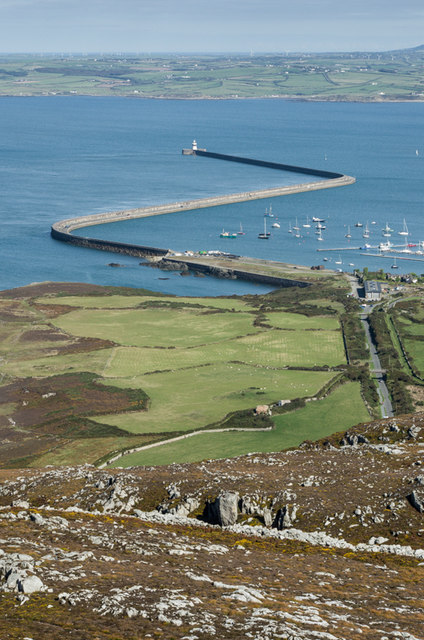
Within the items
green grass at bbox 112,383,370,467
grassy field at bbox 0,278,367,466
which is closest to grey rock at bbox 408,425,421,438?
green grass at bbox 112,383,370,467

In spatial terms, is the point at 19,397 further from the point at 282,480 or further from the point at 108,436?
the point at 282,480

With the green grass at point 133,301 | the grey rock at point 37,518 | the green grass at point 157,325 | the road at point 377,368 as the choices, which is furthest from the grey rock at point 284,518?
the green grass at point 133,301

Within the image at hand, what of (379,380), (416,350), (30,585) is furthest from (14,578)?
(416,350)

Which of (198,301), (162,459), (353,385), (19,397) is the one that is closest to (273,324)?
(198,301)

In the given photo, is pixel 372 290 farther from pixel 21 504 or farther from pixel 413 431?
pixel 21 504

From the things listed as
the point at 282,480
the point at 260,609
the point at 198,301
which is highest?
the point at 260,609

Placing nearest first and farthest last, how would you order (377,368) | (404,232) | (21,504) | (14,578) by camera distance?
(14,578), (21,504), (377,368), (404,232)
